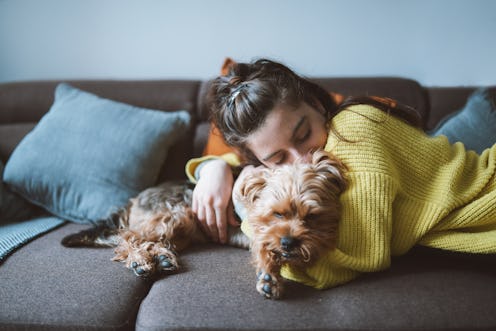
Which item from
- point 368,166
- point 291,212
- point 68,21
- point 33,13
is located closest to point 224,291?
point 291,212

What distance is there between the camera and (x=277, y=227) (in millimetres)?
1279

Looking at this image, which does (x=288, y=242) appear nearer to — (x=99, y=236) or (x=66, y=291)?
(x=66, y=291)

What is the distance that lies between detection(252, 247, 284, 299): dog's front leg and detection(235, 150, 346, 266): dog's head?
0.02 m

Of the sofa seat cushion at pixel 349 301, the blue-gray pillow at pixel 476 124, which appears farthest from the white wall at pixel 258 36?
the sofa seat cushion at pixel 349 301

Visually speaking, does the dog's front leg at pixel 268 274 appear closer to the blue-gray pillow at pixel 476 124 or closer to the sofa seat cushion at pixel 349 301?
the sofa seat cushion at pixel 349 301

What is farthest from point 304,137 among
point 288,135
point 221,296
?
point 221,296

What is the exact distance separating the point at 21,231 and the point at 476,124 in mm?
2239

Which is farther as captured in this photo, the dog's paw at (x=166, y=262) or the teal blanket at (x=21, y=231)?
the teal blanket at (x=21, y=231)

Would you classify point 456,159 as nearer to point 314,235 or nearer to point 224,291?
point 314,235

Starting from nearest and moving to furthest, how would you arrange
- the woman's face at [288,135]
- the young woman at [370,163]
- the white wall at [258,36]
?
the young woman at [370,163], the woman's face at [288,135], the white wall at [258,36]

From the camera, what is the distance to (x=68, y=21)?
273 centimetres

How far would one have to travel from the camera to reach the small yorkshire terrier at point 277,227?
4.11ft

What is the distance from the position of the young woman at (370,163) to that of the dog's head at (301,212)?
5 cm

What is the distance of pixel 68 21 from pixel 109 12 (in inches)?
12.8
